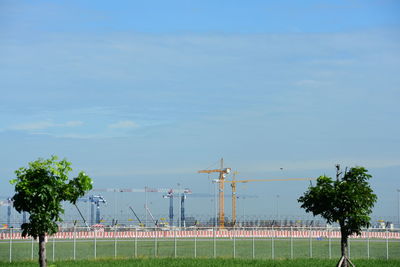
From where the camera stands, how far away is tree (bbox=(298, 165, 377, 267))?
3534cm

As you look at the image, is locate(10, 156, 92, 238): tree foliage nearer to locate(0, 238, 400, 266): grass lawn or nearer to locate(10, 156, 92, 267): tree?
locate(10, 156, 92, 267): tree

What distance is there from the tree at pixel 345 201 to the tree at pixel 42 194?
12.1m

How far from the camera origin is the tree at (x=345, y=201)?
35.3 metres

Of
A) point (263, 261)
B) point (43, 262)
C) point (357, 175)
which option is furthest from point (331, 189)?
point (43, 262)

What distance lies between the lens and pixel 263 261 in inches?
1817

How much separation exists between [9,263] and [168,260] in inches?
410

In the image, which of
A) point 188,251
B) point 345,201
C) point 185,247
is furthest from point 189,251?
point 345,201

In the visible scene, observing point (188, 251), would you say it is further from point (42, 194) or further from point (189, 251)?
point (42, 194)

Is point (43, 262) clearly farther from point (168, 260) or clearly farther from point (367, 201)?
point (367, 201)

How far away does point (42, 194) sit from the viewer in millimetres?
32781

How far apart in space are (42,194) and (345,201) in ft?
49.3

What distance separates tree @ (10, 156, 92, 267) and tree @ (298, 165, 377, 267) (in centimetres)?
1209

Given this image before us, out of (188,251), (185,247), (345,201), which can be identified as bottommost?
(185,247)

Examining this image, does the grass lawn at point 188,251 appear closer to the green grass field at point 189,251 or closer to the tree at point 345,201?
the green grass field at point 189,251
